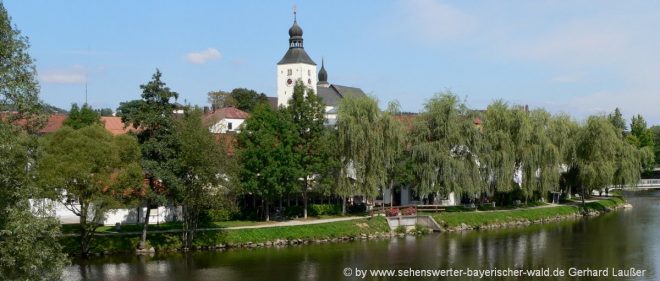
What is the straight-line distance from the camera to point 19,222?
58.7 feet

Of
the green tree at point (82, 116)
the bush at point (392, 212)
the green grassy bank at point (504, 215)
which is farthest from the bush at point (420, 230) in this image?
the green tree at point (82, 116)

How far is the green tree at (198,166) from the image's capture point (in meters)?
40.5

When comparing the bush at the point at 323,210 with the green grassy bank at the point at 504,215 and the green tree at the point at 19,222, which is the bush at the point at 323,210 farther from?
the green tree at the point at 19,222

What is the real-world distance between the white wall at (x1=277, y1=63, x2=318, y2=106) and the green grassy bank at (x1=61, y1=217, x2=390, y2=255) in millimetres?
48331

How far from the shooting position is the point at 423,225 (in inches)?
2072

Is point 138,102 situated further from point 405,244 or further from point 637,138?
point 637,138

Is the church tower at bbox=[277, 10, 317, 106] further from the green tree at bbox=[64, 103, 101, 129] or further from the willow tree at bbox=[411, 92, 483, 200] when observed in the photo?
the willow tree at bbox=[411, 92, 483, 200]

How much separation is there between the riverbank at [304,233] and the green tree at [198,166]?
1.72m

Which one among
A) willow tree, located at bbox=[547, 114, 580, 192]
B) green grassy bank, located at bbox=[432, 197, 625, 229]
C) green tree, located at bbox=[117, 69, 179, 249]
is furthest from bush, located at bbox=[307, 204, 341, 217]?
willow tree, located at bbox=[547, 114, 580, 192]

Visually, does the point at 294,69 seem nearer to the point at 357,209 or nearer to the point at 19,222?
the point at 357,209

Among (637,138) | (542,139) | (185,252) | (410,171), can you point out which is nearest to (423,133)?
(410,171)

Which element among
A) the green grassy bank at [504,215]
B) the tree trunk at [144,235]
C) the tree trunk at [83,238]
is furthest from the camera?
the green grassy bank at [504,215]

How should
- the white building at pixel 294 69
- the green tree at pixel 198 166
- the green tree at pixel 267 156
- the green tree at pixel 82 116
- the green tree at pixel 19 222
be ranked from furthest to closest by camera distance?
the white building at pixel 294 69, the green tree at pixel 82 116, the green tree at pixel 267 156, the green tree at pixel 198 166, the green tree at pixel 19 222

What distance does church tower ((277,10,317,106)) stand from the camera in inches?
3826
